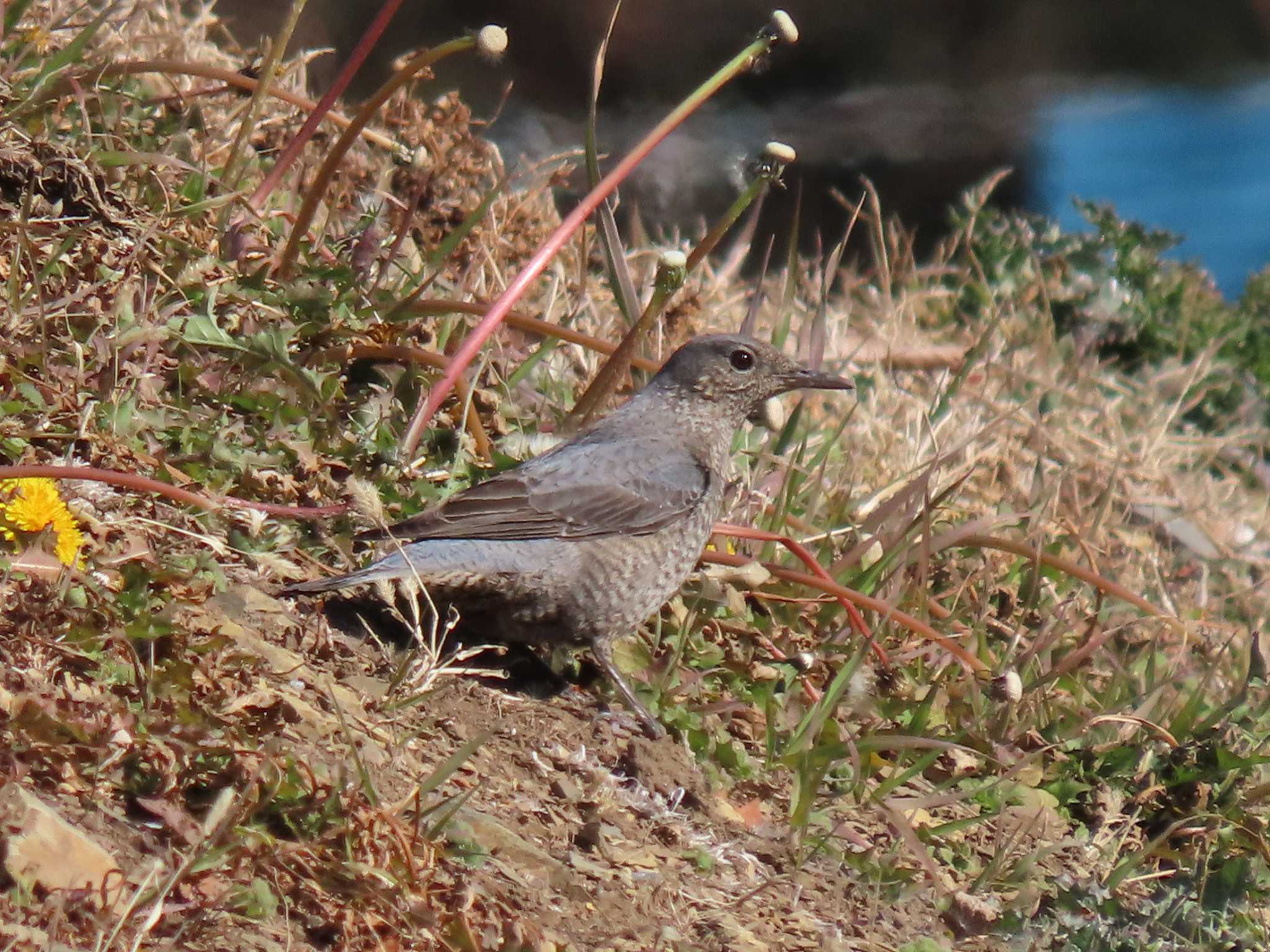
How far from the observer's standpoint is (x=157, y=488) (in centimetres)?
351

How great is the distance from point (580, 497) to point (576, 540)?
0.42 feet

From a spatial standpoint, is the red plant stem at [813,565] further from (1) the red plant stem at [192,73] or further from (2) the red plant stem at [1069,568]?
(1) the red plant stem at [192,73]

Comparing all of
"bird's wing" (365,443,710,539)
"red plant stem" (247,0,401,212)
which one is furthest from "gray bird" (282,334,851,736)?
"red plant stem" (247,0,401,212)

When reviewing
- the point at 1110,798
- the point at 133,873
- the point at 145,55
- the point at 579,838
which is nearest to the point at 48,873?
the point at 133,873

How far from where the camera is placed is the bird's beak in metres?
4.77

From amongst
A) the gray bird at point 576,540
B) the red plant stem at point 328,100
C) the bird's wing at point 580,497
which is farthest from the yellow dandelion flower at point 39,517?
the red plant stem at point 328,100

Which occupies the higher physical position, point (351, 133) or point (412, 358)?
point (351, 133)

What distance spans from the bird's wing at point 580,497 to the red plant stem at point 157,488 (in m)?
0.20

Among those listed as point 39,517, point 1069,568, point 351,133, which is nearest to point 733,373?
point 1069,568

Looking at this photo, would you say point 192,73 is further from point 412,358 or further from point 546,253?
point 546,253

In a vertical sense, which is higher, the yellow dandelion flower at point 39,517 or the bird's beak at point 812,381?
the bird's beak at point 812,381

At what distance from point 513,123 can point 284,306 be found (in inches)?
140

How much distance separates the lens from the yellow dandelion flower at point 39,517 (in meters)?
3.18

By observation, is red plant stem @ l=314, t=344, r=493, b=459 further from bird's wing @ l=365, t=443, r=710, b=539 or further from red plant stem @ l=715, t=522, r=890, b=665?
red plant stem @ l=715, t=522, r=890, b=665
